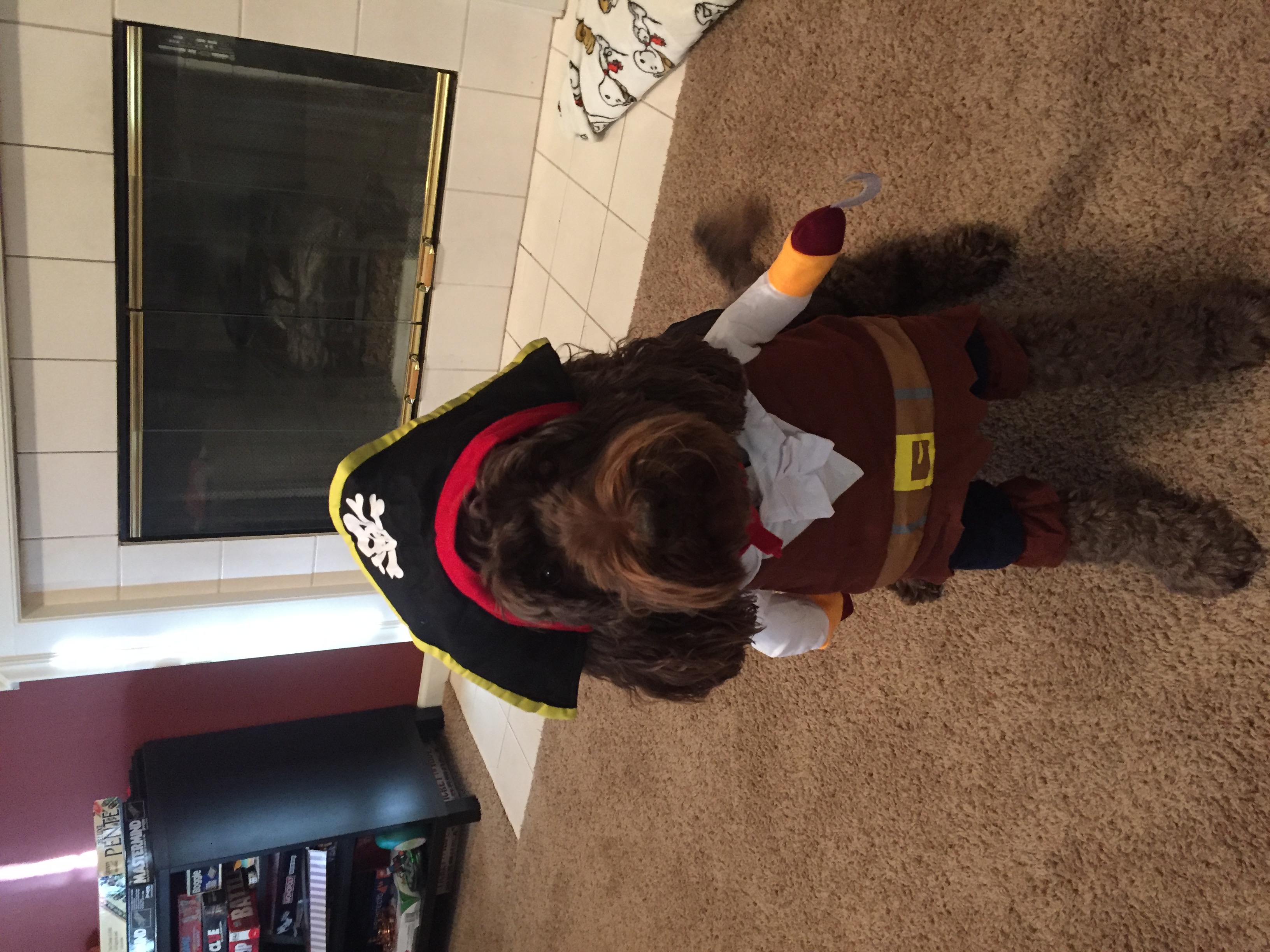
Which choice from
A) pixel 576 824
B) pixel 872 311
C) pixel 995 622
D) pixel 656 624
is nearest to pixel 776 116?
pixel 872 311

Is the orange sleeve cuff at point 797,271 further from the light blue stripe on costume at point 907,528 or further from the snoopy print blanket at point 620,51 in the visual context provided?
the snoopy print blanket at point 620,51

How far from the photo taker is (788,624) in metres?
1.12

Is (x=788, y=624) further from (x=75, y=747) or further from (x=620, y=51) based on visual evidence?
(x=75, y=747)

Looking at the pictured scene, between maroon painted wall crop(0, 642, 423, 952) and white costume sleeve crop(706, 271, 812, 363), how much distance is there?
2.20m

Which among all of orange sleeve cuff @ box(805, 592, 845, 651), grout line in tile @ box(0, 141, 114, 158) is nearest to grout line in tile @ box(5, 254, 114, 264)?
grout line in tile @ box(0, 141, 114, 158)

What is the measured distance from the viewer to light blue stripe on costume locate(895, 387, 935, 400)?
988 mm

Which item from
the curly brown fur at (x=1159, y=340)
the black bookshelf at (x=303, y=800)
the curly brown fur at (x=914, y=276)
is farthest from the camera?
the black bookshelf at (x=303, y=800)

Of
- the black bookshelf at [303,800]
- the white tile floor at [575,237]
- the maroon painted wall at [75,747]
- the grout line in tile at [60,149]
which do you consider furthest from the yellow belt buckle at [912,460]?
the maroon painted wall at [75,747]

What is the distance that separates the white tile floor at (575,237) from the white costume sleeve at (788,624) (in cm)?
86

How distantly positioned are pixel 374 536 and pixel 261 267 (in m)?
1.50

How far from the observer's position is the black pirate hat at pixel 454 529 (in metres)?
0.87

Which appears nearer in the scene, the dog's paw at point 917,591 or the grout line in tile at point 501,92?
the dog's paw at point 917,591

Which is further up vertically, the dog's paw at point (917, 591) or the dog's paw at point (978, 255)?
the dog's paw at point (978, 255)

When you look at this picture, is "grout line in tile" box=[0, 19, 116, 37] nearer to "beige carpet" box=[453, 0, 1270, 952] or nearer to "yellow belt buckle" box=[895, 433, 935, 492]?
"beige carpet" box=[453, 0, 1270, 952]
